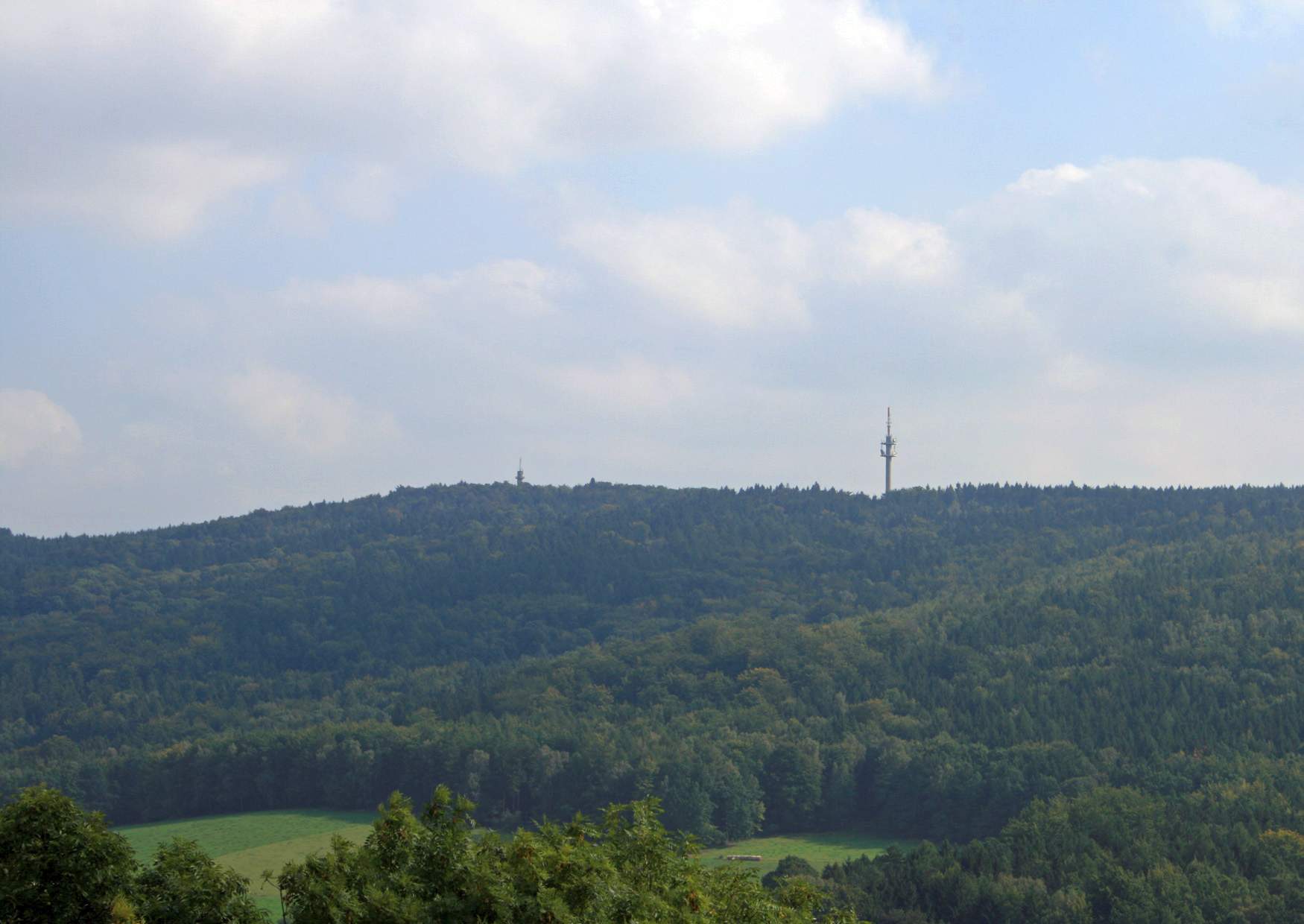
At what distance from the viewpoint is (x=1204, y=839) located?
111 meters

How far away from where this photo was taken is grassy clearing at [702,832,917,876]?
460ft

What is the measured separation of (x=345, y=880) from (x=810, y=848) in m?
124

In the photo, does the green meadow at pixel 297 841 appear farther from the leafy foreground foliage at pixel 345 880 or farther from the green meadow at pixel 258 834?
the leafy foreground foliage at pixel 345 880

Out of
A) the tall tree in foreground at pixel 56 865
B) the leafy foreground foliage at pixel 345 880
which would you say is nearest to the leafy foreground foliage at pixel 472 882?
the leafy foreground foliage at pixel 345 880

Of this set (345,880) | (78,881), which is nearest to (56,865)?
(78,881)

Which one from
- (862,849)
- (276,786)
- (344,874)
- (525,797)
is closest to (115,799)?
(276,786)

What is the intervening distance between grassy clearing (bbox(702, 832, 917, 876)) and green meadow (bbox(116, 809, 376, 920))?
34.6 metres

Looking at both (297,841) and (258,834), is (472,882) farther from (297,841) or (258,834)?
(258,834)

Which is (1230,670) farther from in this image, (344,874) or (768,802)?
(344,874)

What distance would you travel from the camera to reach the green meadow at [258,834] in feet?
454

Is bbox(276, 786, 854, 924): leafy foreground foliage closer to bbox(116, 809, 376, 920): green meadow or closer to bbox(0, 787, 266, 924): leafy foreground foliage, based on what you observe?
bbox(0, 787, 266, 924): leafy foreground foliage

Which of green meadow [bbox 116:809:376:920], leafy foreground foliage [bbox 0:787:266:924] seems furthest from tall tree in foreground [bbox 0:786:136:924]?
green meadow [bbox 116:809:376:920]

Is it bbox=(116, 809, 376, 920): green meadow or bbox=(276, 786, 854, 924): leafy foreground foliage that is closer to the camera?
bbox=(276, 786, 854, 924): leafy foreground foliage

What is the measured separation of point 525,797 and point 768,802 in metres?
26.2
